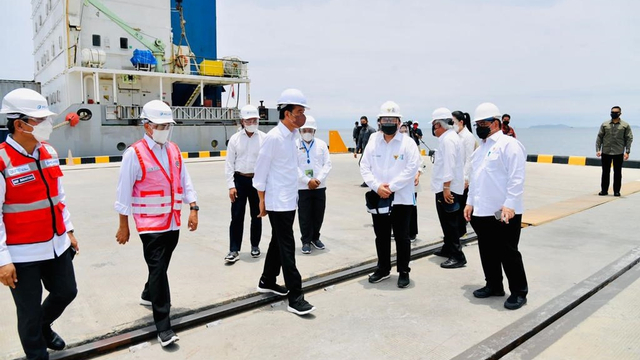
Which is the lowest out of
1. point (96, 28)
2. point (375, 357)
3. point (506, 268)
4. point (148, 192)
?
point (375, 357)

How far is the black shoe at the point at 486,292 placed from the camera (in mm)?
4316

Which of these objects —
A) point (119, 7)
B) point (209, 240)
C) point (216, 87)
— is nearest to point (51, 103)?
point (119, 7)

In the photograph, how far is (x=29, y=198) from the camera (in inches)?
111

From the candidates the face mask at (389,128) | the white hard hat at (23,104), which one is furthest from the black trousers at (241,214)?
the white hard hat at (23,104)

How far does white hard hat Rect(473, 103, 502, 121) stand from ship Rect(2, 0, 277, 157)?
1893 centimetres

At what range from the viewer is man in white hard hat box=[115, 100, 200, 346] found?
11.2 feet

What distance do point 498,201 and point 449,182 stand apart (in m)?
1.12

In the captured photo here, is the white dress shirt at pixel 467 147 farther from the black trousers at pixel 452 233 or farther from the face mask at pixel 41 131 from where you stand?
the face mask at pixel 41 131

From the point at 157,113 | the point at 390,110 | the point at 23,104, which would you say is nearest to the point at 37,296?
the point at 23,104

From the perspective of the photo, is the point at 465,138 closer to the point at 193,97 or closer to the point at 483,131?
the point at 483,131

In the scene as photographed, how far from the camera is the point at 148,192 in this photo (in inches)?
137

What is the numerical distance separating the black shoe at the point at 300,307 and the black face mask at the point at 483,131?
2.20 meters

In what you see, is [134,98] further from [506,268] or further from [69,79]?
[506,268]

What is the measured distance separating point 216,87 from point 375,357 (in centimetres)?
2708
